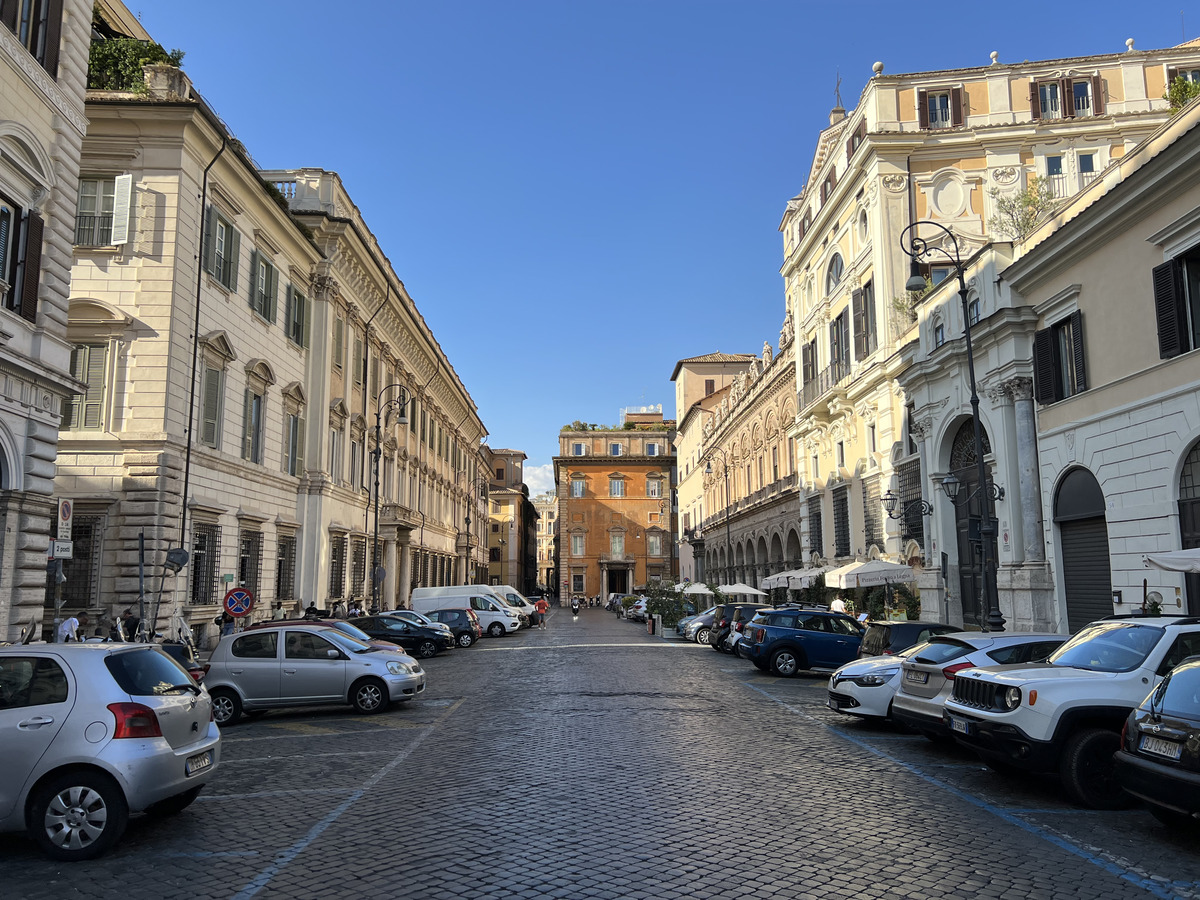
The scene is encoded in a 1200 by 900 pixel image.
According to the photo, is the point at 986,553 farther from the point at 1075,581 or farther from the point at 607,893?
the point at 607,893

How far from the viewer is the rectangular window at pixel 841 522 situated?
3616 centimetres

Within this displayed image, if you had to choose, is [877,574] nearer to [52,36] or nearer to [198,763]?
[198,763]

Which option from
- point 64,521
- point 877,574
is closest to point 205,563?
point 64,521

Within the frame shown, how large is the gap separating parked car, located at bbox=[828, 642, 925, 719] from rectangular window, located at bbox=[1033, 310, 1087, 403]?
9.08 m

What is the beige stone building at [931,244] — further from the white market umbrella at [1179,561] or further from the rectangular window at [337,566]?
the rectangular window at [337,566]

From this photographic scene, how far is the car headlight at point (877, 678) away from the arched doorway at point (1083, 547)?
747 cm

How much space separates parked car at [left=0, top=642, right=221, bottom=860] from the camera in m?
6.53

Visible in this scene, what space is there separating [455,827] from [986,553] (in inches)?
547

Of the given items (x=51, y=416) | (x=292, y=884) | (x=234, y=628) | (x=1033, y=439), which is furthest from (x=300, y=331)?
(x=292, y=884)

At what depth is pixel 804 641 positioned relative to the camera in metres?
20.7

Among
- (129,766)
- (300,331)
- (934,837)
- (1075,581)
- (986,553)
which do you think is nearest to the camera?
(129,766)

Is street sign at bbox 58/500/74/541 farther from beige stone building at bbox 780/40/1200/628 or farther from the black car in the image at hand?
beige stone building at bbox 780/40/1200/628

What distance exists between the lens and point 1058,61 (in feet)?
109

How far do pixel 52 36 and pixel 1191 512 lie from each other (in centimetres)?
2074
